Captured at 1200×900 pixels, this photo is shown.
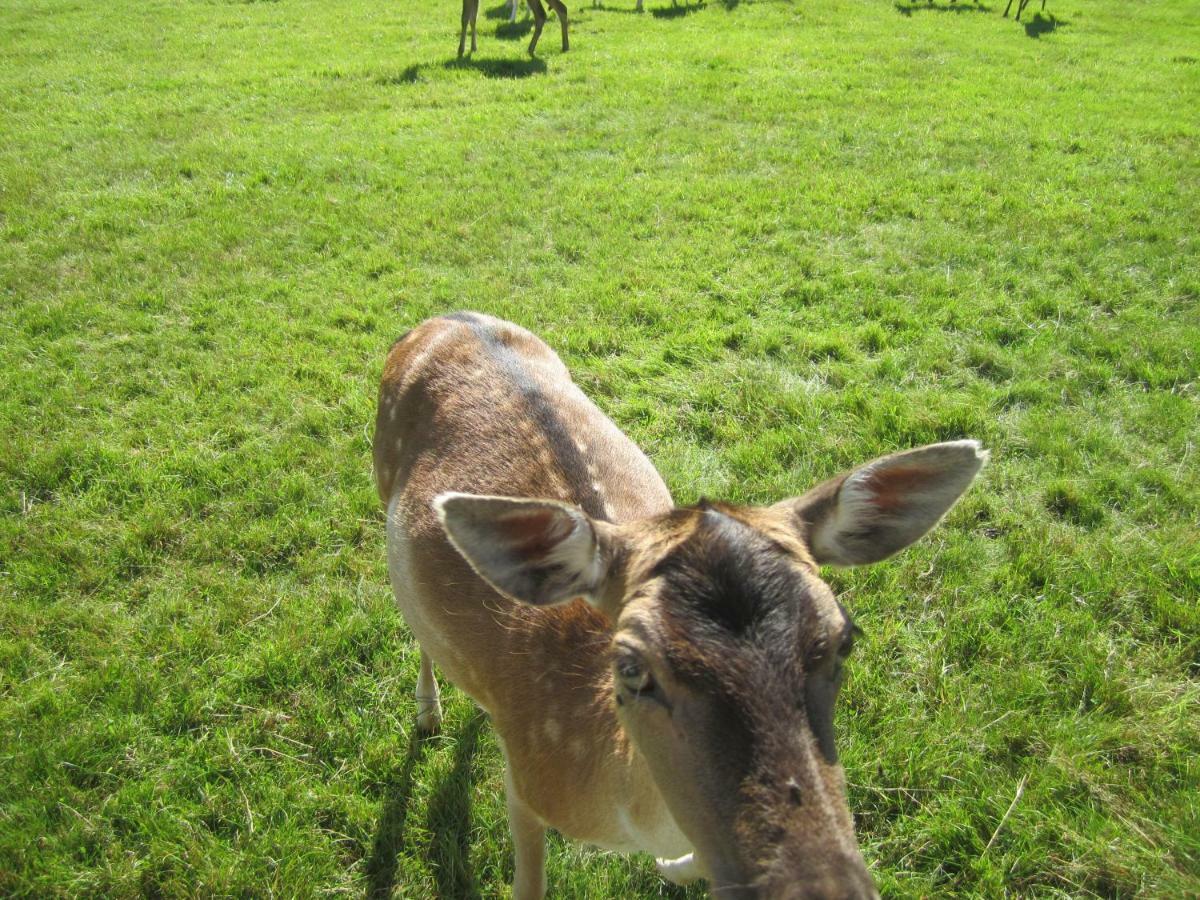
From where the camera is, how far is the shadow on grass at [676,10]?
14.7 meters

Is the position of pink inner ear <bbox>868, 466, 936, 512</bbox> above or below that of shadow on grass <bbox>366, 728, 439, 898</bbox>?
above

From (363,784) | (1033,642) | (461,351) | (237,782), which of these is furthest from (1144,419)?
(237,782)

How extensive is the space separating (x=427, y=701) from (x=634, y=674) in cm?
165

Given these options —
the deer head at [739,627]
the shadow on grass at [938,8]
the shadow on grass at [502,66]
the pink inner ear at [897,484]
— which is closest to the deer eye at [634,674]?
the deer head at [739,627]

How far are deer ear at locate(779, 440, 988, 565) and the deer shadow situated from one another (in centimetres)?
168

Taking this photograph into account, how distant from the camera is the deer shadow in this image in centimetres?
247

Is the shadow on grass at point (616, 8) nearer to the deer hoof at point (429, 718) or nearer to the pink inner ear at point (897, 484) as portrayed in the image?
the deer hoof at point (429, 718)

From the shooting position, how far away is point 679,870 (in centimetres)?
230

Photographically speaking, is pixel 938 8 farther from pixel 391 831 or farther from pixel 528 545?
pixel 391 831

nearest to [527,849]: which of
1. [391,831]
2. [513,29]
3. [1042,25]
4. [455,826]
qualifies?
[455,826]

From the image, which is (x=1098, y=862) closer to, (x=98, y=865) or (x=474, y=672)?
(x=474, y=672)

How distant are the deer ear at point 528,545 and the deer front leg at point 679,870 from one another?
→ 1036mm

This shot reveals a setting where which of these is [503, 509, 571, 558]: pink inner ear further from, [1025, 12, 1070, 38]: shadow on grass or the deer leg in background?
[1025, 12, 1070, 38]: shadow on grass

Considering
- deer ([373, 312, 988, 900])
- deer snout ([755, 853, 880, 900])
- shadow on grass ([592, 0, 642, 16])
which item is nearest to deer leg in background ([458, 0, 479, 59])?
shadow on grass ([592, 0, 642, 16])
